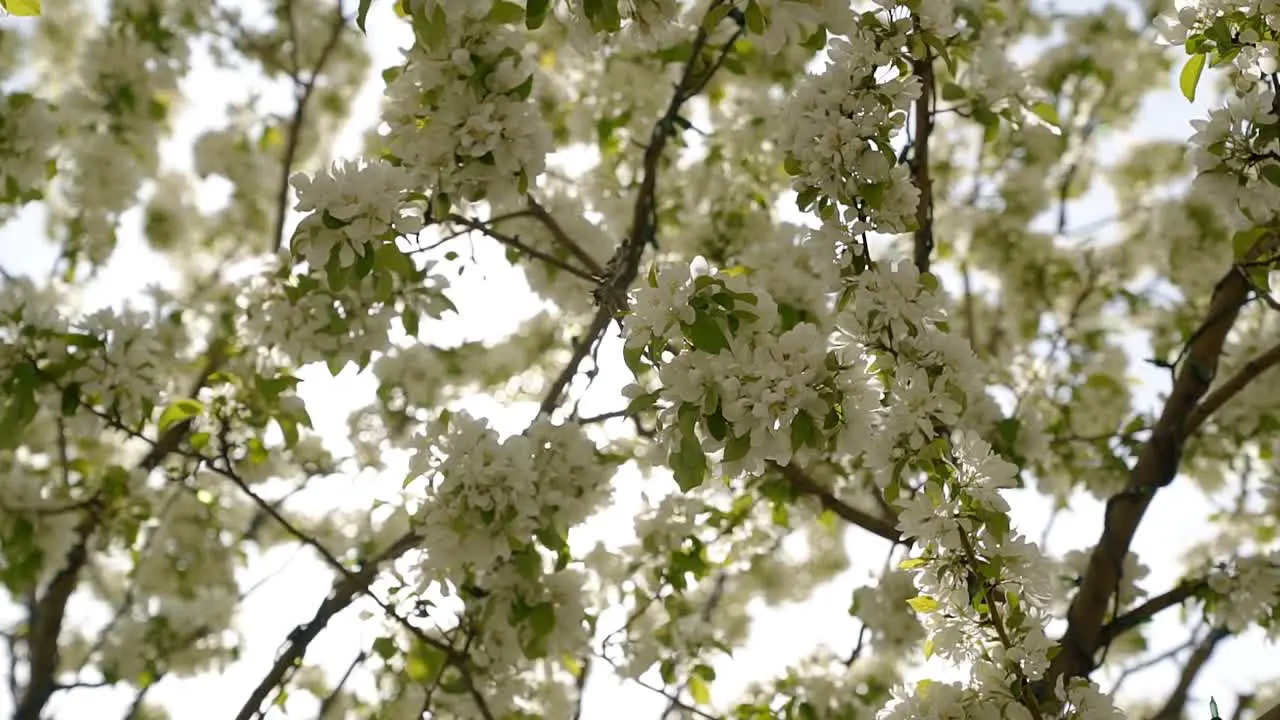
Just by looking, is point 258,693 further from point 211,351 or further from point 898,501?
point 211,351

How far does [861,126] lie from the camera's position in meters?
1.69

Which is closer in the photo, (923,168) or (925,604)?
(925,604)

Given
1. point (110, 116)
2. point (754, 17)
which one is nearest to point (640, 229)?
point (754, 17)

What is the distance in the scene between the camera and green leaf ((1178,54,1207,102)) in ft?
5.64

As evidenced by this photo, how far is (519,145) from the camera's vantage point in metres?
2.06

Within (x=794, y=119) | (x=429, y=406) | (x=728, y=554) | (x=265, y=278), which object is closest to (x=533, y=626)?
(x=728, y=554)

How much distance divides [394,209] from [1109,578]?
1.72 meters

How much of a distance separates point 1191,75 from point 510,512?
1.38 meters

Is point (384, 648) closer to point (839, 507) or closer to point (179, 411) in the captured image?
point (179, 411)

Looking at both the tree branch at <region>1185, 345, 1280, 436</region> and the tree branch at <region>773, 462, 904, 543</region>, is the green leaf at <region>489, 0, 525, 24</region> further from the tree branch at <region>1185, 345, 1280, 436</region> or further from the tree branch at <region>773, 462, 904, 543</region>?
the tree branch at <region>1185, 345, 1280, 436</region>

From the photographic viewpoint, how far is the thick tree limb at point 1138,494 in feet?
7.72

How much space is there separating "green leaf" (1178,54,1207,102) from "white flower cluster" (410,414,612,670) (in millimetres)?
1218

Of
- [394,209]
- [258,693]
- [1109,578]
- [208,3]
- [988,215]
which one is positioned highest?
[208,3]

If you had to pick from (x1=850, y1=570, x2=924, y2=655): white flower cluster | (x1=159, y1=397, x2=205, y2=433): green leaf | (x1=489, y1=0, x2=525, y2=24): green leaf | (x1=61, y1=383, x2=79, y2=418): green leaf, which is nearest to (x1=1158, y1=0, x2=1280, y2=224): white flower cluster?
(x1=489, y1=0, x2=525, y2=24): green leaf
